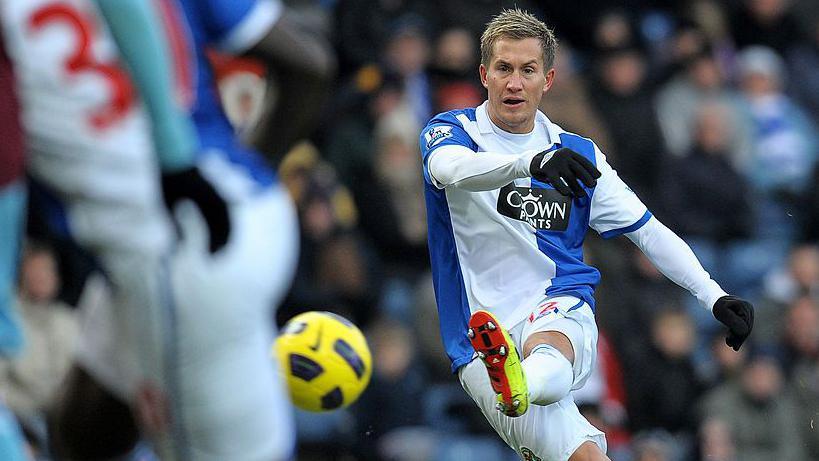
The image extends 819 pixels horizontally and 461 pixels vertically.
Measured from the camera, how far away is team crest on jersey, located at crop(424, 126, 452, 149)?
6.25 metres

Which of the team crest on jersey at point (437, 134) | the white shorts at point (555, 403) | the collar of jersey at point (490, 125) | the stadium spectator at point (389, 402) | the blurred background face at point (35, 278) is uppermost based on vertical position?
the collar of jersey at point (490, 125)

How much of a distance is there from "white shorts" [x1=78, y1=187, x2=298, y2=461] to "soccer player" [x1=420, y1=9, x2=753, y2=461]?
0.92 m

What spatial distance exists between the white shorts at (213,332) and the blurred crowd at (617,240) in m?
3.32

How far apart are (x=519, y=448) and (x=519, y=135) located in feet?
3.99

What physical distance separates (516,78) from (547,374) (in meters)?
1.12

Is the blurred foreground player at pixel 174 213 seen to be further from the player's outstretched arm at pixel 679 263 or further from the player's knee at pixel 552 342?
the player's outstretched arm at pixel 679 263

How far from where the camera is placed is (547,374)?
5918mm

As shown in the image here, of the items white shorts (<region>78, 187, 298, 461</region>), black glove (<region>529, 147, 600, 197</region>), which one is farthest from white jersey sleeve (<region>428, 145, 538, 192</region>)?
white shorts (<region>78, 187, 298, 461</region>)

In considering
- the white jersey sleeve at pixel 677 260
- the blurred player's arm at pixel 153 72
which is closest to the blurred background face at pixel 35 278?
the white jersey sleeve at pixel 677 260

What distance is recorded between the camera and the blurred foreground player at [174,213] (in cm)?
513

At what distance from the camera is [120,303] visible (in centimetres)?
534

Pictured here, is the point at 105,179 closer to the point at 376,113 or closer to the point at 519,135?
the point at 519,135

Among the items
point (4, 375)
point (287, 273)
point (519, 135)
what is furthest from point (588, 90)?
point (287, 273)

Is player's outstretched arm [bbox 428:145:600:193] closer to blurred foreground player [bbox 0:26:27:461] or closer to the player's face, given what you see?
the player's face
